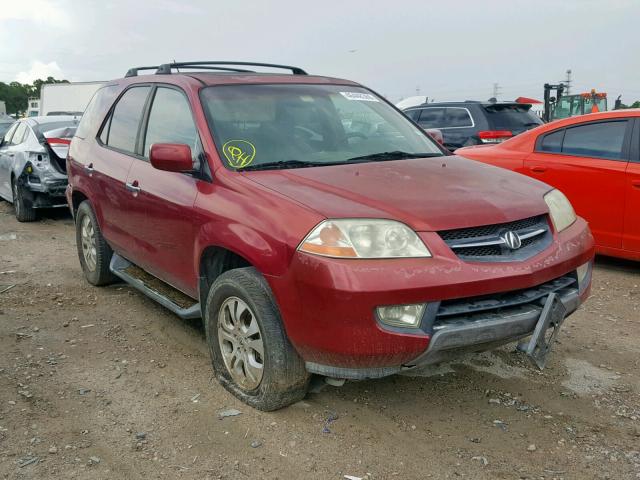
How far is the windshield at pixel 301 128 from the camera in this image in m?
3.66

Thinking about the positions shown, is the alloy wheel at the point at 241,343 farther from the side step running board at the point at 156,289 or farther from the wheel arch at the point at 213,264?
the side step running board at the point at 156,289

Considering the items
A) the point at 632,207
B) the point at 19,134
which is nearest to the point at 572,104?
the point at 632,207

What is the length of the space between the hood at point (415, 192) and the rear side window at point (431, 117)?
814cm

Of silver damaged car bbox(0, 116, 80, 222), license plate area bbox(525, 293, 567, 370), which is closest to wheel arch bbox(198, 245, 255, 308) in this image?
license plate area bbox(525, 293, 567, 370)

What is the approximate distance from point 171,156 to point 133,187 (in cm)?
95

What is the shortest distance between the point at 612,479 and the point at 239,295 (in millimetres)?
1880

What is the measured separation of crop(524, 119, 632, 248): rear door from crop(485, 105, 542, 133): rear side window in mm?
4571

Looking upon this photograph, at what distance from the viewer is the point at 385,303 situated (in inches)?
106

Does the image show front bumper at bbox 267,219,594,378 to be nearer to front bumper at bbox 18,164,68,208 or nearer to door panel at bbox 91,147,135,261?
door panel at bbox 91,147,135,261

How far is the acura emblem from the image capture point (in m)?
2.98

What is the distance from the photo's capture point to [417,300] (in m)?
2.72

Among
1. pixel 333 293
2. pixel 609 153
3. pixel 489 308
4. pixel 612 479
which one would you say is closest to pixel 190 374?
pixel 333 293

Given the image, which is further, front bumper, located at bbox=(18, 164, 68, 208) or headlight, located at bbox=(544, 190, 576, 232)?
front bumper, located at bbox=(18, 164, 68, 208)

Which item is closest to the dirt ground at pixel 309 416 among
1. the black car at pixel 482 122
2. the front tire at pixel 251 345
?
the front tire at pixel 251 345
